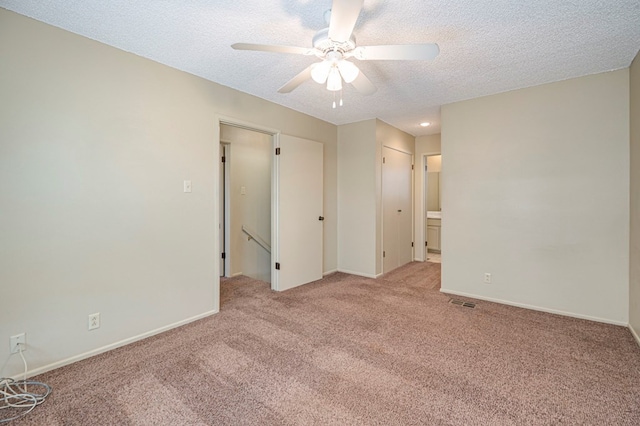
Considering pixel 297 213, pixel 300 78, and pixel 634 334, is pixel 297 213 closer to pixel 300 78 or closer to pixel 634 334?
pixel 300 78

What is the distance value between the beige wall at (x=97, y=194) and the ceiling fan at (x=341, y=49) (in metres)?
1.26

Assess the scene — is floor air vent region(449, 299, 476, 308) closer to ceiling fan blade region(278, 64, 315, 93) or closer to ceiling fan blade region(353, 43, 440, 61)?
ceiling fan blade region(353, 43, 440, 61)

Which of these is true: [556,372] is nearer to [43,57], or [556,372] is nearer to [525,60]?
[525,60]

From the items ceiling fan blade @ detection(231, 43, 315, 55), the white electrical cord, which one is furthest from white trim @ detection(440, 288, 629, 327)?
the white electrical cord

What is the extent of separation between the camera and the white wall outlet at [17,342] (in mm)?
1857

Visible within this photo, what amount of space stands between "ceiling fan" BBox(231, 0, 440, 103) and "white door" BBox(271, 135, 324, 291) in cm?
173

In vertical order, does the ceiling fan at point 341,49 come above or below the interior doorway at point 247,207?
above

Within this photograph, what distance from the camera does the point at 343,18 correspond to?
1.45 meters

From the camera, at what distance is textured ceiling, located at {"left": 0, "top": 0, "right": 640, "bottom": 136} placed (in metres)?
1.79

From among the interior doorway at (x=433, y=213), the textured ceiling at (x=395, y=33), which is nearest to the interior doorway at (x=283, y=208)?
the textured ceiling at (x=395, y=33)

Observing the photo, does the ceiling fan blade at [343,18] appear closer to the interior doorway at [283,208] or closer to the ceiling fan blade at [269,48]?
the ceiling fan blade at [269,48]

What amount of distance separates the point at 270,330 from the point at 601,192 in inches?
132

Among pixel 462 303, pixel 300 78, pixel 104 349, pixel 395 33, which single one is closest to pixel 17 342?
pixel 104 349

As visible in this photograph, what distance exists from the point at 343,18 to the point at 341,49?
1.08 ft
